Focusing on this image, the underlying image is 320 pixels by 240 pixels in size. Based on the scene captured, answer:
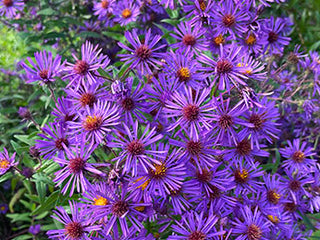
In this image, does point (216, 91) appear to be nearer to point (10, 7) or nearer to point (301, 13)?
point (10, 7)

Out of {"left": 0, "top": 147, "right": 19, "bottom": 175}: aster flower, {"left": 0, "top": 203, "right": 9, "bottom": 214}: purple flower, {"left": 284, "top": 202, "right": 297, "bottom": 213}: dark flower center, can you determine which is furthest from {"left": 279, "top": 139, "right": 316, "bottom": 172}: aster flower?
{"left": 0, "top": 203, "right": 9, "bottom": 214}: purple flower

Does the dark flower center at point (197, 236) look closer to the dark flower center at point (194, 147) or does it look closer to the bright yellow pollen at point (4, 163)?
the dark flower center at point (194, 147)

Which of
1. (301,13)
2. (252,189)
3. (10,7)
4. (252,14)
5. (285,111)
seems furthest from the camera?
(301,13)

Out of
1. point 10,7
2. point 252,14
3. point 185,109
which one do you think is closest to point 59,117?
point 185,109

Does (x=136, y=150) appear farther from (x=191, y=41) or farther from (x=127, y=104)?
(x=191, y=41)

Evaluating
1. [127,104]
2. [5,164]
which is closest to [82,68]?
[127,104]

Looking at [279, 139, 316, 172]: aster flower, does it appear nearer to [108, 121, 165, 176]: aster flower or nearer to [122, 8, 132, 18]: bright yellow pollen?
[108, 121, 165, 176]: aster flower
